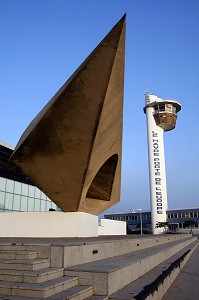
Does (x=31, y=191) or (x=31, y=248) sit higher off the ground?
(x=31, y=191)

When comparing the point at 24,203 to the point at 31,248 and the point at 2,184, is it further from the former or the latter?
Result: the point at 31,248

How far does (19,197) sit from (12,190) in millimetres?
1568

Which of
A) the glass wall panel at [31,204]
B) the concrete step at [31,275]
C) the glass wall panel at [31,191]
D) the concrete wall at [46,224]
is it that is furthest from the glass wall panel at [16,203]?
the concrete step at [31,275]

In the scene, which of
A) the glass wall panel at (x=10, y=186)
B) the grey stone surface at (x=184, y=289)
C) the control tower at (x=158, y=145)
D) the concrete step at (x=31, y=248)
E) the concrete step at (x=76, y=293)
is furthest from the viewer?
the control tower at (x=158, y=145)

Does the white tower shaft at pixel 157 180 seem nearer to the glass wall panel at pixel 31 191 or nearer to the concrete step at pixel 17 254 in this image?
the glass wall panel at pixel 31 191

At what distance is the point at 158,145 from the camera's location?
73.6 meters

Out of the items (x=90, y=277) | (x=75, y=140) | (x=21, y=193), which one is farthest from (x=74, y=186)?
(x=21, y=193)

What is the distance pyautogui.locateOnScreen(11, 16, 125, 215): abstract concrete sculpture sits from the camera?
29.3 feet

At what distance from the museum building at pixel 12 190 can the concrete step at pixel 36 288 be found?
2453 cm

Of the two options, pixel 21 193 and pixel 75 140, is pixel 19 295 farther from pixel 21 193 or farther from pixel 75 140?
pixel 21 193

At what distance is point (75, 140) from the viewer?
10.4 metres

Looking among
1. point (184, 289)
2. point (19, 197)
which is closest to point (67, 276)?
point (184, 289)

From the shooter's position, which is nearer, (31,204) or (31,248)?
(31,248)

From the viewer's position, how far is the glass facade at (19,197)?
30.4 meters
